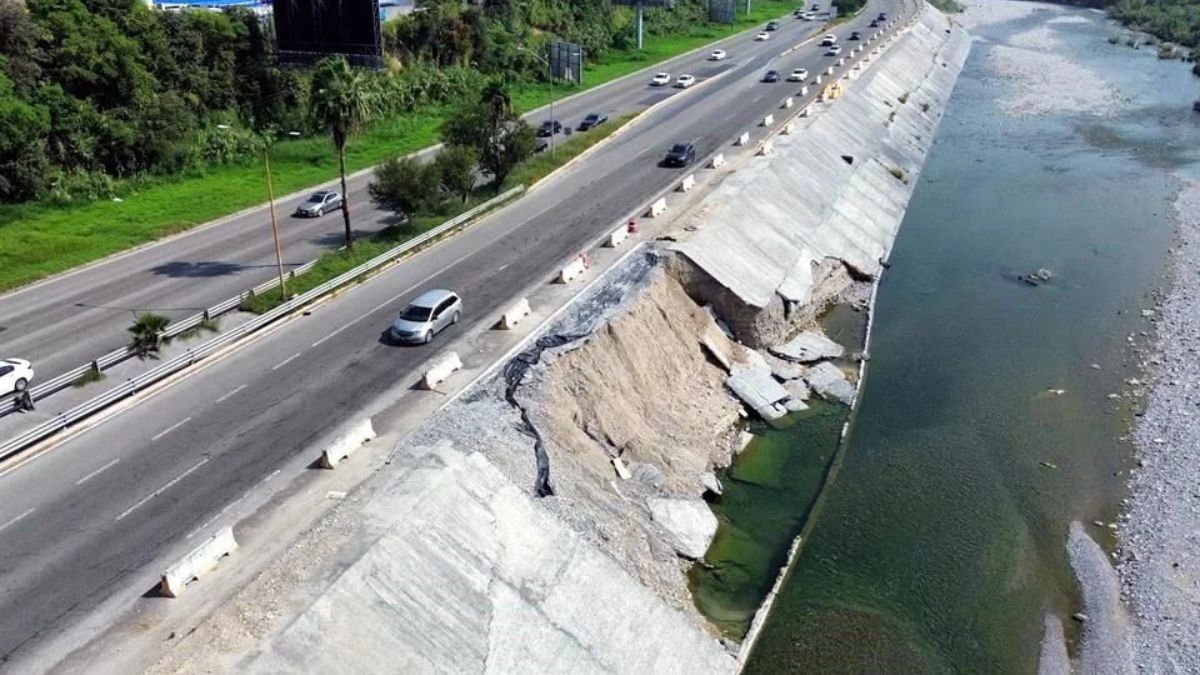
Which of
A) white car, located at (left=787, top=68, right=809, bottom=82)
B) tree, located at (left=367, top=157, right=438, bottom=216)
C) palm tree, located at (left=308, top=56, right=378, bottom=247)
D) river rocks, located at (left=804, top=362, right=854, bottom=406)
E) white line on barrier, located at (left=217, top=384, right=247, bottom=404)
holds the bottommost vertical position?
river rocks, located at (left=804, top=362, right=854, bottom=406)

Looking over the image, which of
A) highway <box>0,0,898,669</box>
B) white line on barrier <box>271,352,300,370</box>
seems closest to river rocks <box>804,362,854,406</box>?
highway <box>0,0,898,669</box>

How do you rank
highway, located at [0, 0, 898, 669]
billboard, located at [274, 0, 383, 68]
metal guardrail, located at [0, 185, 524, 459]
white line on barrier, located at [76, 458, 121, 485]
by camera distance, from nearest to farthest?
highway, located at [0, 0, 898, 669]
white line on barrier, located at [76, 458, 121, 485]
metal guardrail, located at [0, 185, 524, 459]
billboard, located at [274, 0, 383, 68]

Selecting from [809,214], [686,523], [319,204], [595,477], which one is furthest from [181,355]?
[809,214]

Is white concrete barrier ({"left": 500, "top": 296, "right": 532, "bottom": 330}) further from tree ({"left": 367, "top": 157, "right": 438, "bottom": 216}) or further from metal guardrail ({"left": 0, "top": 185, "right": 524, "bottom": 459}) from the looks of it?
tree ({"left": 367, "top": 157, "right": 438, "bottom": 216})

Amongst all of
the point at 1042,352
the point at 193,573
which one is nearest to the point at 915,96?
the point at 1042,352

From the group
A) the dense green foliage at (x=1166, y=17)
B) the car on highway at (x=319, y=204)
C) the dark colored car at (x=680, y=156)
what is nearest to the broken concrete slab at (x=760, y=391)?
the dark colored car at (x=680, y=156)

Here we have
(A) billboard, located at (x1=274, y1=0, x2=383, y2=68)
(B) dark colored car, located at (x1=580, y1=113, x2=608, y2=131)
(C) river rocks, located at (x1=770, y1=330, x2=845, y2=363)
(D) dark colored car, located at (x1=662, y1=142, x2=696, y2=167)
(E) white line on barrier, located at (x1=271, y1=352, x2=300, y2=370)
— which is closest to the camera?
(E) white line on barrier, located at (x1=271, y1=352, x2=300, y2=370)

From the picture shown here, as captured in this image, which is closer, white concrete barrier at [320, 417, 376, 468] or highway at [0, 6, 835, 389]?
white concrete barrier at [320, 417, 376, 468]

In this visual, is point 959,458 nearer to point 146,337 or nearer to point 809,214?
point 809,214
